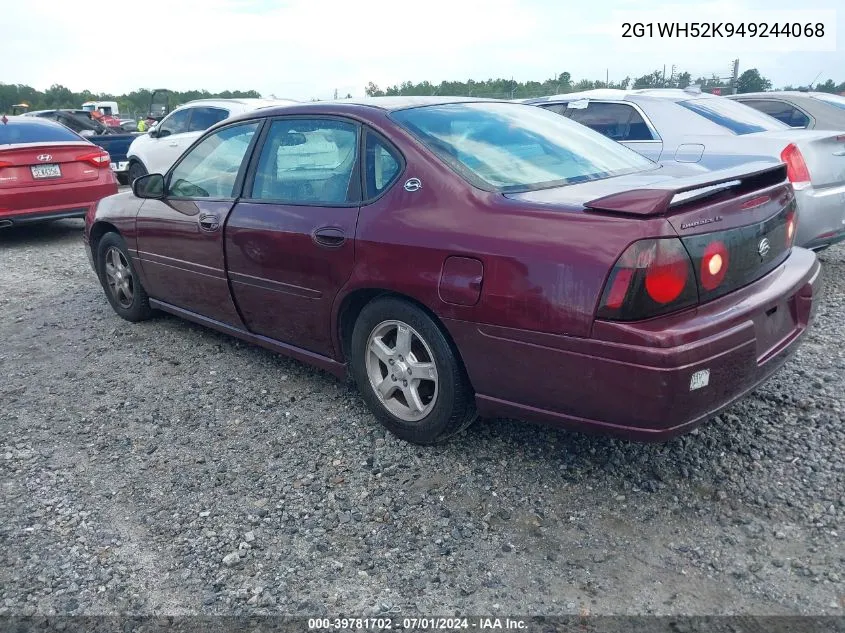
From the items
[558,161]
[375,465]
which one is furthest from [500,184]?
[375,465]

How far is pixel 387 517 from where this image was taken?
280cm

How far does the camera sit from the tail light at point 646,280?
239 cm

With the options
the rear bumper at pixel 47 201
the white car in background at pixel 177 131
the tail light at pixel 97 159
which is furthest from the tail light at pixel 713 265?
the white car in background at pixel 177 131

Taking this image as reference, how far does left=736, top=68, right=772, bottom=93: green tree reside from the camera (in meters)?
22.7

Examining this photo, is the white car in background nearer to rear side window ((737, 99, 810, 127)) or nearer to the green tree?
rear side window ((737, 99, 810, 127))

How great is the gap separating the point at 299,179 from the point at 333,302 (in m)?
0.70

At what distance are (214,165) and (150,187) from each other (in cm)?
58

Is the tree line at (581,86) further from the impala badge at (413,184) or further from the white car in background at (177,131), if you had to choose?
the impala badge at (413,184)

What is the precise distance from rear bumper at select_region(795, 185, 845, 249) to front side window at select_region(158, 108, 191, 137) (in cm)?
848

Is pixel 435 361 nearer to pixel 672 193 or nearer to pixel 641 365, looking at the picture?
pixel 641 365

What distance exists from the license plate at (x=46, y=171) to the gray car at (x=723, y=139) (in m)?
5.31

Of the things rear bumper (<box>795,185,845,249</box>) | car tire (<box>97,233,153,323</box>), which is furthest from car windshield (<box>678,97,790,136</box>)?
car tire (<box>97,233,153,323</box>)

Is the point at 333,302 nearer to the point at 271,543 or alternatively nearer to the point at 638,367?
the point at 271,543

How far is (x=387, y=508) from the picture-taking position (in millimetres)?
2865
